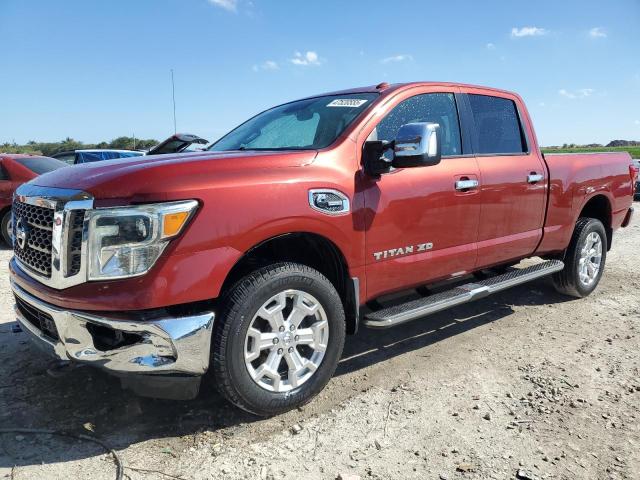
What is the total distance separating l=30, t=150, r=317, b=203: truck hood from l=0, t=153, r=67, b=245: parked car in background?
6122mm

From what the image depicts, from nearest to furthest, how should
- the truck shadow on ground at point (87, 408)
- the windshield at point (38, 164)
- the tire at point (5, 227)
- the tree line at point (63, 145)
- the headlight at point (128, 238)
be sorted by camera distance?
the headlight at point (128, 238), the truck shadow on ground at point (87, 408), the tire at point (5, 227), the windshield at point (38, 164), the tree line at point (63, 145)

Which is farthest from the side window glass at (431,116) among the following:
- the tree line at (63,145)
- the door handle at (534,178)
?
the tree line at (63,145)

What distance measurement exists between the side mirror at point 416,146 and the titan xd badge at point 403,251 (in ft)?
1.85

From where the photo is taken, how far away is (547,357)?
3.68 m

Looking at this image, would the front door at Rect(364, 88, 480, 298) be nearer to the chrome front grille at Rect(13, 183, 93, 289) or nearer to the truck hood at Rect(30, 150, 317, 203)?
the truck hood at Rect(30, 150, 317, 203)

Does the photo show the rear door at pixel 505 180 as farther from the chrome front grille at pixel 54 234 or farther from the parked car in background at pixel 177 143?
the chrome front grille at pixel 54 234

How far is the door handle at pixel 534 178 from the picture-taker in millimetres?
4258

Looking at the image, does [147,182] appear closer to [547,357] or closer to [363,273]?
[363,273]

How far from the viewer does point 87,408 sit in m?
2.87

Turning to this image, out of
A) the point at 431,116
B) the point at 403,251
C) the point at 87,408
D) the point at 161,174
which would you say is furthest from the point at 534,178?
the point at 87,408

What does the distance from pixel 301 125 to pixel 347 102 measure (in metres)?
0.38

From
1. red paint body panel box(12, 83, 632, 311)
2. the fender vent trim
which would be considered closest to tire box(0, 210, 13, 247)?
red paint body panel box(12, 83, 632, 311)

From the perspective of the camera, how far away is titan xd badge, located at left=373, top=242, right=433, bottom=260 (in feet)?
10.5

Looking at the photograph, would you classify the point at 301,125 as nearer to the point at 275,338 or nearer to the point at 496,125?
the point at 275,338
